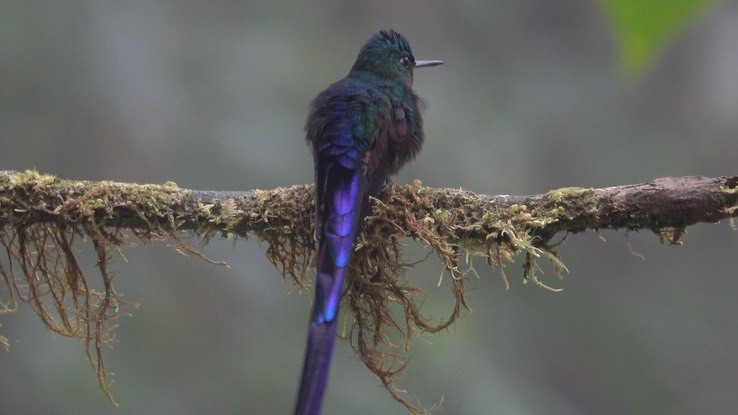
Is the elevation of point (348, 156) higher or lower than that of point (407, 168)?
lower

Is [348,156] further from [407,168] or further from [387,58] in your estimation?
[407,168]

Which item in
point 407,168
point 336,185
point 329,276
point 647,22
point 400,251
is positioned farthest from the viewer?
point 407,168

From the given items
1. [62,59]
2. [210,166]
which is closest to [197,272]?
[210,166]

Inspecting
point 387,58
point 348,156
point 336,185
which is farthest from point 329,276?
point 387,58

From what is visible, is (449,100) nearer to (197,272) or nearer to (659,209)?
(197,272)

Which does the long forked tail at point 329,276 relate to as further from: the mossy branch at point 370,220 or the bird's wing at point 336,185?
the mossy branch at point 370,220
